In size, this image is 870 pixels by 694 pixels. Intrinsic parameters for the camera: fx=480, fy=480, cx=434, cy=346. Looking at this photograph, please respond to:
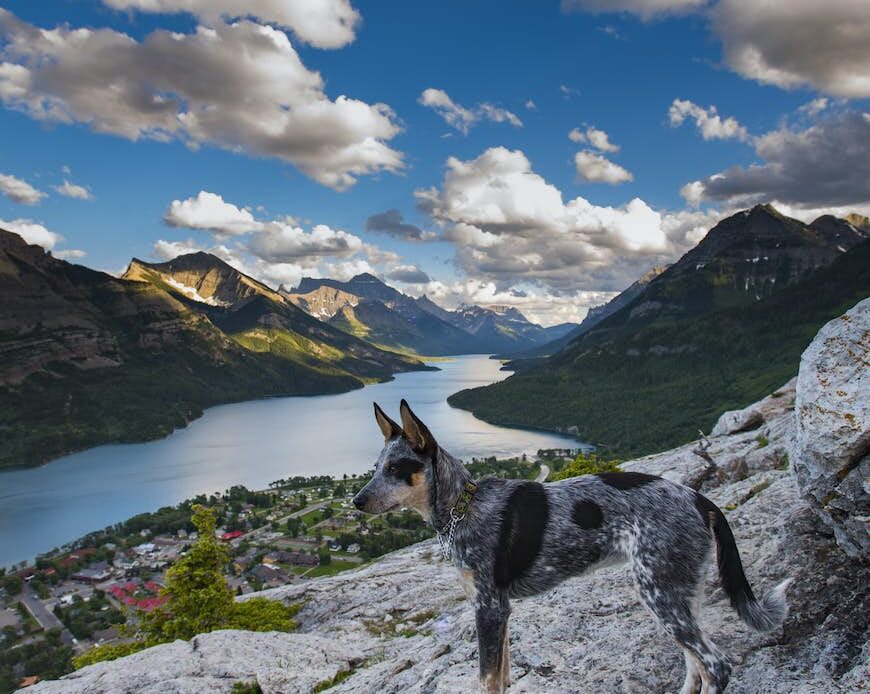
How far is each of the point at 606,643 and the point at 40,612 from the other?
115 m

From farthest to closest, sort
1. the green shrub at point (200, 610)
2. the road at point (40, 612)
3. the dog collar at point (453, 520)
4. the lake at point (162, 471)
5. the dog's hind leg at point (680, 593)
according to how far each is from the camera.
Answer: the lake at point (162, 471) → the road at point (40, 612) → the green shrub at point (200, 610) → the dog collar at point (453, 520) → the dog's hind leg at point (680, 593)

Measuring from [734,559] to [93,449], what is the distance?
807 feet

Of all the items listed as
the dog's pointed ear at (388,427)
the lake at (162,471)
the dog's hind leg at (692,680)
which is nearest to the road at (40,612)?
the lake at (162,471)

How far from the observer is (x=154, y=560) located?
98250 millimetres

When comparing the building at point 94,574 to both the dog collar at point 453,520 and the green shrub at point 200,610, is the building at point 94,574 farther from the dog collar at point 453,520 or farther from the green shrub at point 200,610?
the dog collar at point 453,520

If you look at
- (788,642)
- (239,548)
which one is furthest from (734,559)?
(239,548)

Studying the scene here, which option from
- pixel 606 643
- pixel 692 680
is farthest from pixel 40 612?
pixel 692 680

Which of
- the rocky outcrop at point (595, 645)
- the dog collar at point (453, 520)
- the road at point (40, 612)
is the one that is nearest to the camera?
the rocky outcrop at point (595, 645)

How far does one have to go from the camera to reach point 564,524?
5.79 meters

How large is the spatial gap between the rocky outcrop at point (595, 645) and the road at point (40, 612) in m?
93.3

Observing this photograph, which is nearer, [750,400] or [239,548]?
[239,548]

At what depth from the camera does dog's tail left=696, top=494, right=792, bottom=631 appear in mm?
5570

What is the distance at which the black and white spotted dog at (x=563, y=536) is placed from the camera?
5469 mm

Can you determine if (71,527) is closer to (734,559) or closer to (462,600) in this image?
(462,600)
